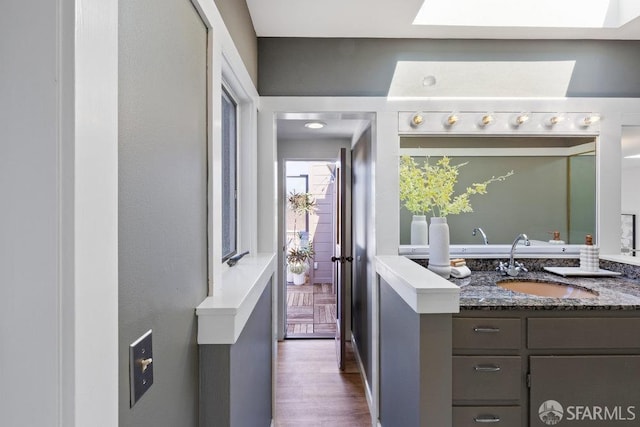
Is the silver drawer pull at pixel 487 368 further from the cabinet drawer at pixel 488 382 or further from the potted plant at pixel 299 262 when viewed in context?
the potted plant at pixel 299 262

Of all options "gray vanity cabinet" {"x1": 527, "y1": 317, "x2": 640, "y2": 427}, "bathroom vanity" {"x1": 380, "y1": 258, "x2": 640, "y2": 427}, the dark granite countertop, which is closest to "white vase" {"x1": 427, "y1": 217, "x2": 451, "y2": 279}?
the dark granite countertop

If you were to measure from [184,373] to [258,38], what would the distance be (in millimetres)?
1946

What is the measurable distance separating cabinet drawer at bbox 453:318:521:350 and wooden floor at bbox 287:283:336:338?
223 cm

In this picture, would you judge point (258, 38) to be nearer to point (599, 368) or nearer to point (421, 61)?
point (421, 61)

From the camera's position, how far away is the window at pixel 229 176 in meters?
1.69

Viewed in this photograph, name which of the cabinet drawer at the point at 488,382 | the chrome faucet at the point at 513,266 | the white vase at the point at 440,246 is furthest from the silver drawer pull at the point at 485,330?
the chrome faucet at the point at 513,266

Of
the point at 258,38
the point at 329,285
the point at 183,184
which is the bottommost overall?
the point at 329,285

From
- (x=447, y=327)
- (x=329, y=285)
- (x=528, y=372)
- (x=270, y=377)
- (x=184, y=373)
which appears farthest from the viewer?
(x=329, y=285)

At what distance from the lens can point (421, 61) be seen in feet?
7.02

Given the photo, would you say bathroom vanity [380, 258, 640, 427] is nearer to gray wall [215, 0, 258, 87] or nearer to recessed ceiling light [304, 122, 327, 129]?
gray wall [215, 0, 258, 87]

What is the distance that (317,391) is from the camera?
253 centimetres

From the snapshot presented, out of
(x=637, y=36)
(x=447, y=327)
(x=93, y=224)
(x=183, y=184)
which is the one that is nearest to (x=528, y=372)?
(x=447, y=327)

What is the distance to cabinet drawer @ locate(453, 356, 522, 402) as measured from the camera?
151 cm

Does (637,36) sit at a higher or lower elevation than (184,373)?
higher
